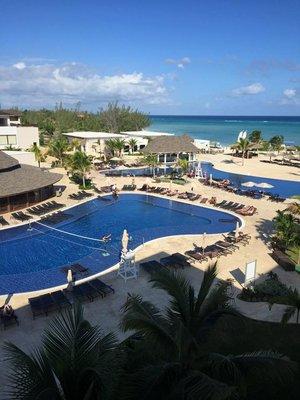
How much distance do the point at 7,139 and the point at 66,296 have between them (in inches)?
1764

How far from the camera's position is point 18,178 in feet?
100

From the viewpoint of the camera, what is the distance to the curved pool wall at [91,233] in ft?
64.7

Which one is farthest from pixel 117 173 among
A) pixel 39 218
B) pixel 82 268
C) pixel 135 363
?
pixel 135 363

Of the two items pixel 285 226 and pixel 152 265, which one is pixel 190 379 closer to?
pixel 152 265

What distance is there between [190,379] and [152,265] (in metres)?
12.3

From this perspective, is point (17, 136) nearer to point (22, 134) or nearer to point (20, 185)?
point (22, 134)

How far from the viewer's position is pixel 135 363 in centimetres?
845

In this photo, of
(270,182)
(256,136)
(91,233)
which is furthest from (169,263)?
(256,136)

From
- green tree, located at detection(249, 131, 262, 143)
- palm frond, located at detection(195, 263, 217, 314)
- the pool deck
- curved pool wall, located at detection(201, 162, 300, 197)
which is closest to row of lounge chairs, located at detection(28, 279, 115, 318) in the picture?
the pool deck

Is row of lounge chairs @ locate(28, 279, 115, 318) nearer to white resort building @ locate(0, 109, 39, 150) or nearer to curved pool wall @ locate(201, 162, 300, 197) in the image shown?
curved pool wall @ locate(201, 162, 300, 197)

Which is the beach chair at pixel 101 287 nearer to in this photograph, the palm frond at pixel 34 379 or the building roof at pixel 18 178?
the palm frond at pixel 34 379

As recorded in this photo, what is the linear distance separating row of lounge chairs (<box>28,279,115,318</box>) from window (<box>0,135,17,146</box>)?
1732 inches

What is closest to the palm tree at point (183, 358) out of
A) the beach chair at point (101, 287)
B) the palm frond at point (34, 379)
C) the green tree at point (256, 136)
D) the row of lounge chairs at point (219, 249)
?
the palm frond at point (34, 379)

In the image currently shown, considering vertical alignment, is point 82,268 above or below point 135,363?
below
